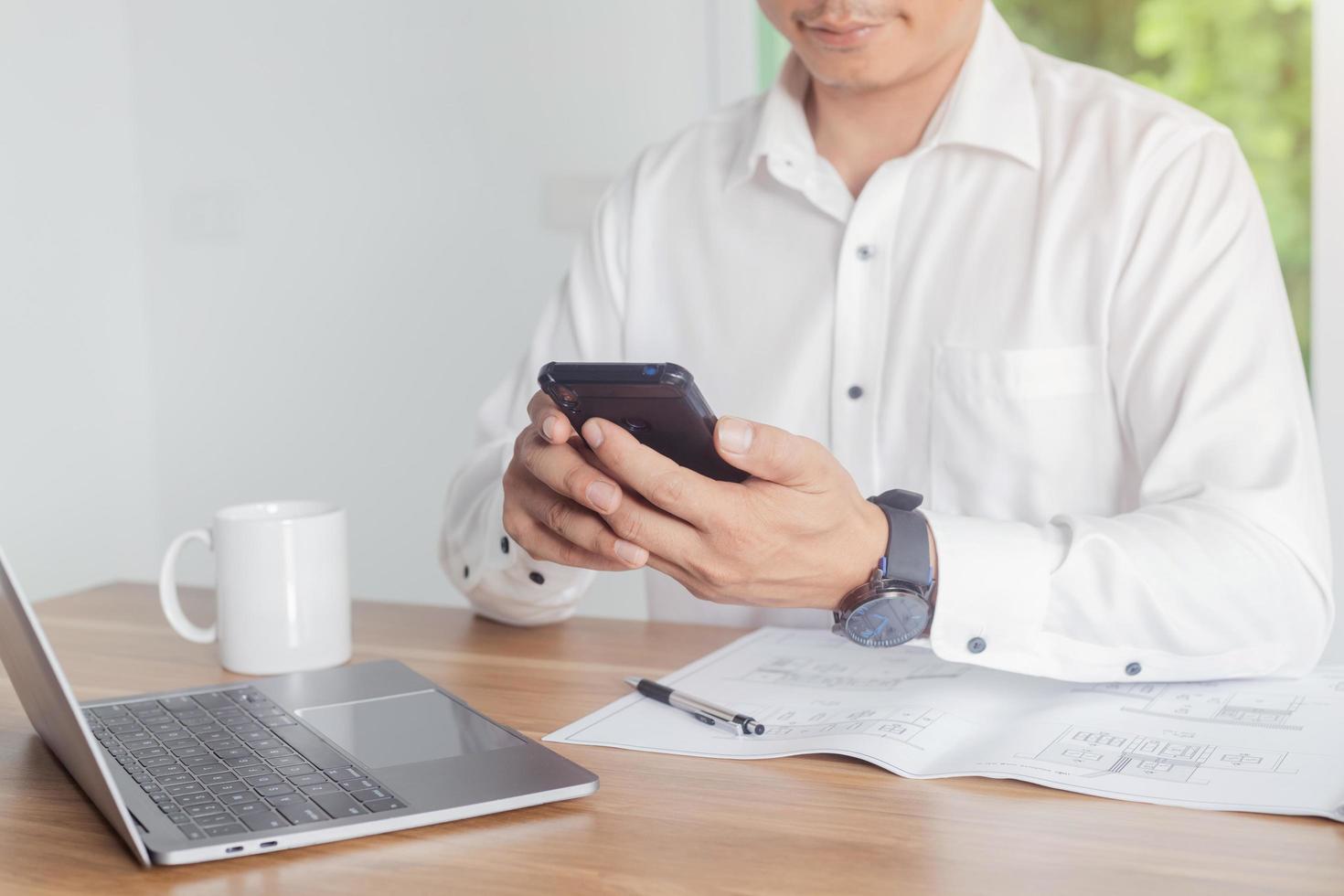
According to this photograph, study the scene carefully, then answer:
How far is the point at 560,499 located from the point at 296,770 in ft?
0.97

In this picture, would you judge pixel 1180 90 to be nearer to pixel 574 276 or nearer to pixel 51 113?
pixel 574 276

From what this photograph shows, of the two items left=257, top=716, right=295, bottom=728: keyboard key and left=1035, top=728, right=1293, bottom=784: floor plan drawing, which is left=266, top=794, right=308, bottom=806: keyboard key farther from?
left=1035, top=728, right=1293, bottom=784: floor plan drawing

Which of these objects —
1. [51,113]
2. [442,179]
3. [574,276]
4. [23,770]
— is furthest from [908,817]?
[51,113]

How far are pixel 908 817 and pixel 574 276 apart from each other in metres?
0.97

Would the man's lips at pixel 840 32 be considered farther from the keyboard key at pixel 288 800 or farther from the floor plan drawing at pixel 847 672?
the keyboard key at pixel 288 800

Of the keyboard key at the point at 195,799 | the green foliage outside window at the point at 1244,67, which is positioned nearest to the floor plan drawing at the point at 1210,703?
the keyboard key at the point at 195,799

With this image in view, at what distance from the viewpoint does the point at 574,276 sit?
159cm

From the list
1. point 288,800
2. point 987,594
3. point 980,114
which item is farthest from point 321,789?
point 980,114

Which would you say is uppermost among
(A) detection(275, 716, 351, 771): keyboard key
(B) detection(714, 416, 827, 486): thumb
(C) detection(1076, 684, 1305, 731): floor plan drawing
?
(B) detection(714, 416, 827, 486): thumb

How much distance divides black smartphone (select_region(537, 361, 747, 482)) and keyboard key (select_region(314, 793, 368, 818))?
0.28 metres

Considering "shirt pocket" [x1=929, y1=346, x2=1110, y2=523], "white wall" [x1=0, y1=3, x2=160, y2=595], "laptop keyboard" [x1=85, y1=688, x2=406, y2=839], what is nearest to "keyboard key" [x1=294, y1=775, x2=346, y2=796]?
"laptop keyboard" [x1=85, y1=688, x2=406, y2=839]

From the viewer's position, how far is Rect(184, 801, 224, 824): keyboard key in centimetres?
75

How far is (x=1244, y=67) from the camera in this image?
6.48 feet

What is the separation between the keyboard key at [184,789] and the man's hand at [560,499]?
305 millimetres
